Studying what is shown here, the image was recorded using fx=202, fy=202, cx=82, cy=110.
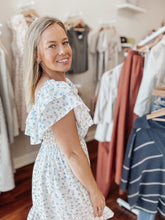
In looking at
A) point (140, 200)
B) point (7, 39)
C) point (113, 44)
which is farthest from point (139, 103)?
point (113, 44)

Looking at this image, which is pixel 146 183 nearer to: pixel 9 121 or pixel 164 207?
pixel 164 207

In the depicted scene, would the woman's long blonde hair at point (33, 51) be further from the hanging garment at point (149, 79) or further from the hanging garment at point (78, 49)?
the hanging garment at point (78, 49)

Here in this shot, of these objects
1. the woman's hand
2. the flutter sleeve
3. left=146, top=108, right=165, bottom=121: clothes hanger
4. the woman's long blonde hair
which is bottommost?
the woman's hand

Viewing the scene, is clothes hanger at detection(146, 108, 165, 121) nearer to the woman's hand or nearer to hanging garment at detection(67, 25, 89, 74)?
the woman's hand

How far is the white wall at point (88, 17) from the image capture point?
2029 millimetres

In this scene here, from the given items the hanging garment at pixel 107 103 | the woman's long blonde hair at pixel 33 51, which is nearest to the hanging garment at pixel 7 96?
the hanging garment at pixel 107 103

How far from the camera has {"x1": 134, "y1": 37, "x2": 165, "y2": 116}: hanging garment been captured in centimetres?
137

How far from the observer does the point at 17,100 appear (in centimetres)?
202

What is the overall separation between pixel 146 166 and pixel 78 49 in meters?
1.72

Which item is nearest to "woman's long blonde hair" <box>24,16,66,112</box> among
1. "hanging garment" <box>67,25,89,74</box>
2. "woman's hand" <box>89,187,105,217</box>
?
"woman's hand" <box>89,187,105,217</box>

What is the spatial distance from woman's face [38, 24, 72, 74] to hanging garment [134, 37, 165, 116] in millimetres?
826

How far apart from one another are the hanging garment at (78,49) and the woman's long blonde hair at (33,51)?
178 centimetres

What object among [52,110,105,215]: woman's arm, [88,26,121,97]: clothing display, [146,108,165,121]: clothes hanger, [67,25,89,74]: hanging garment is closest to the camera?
[52,110,105,215]: woman's arm

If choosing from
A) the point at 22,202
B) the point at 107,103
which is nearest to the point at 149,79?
the point at 107,103
